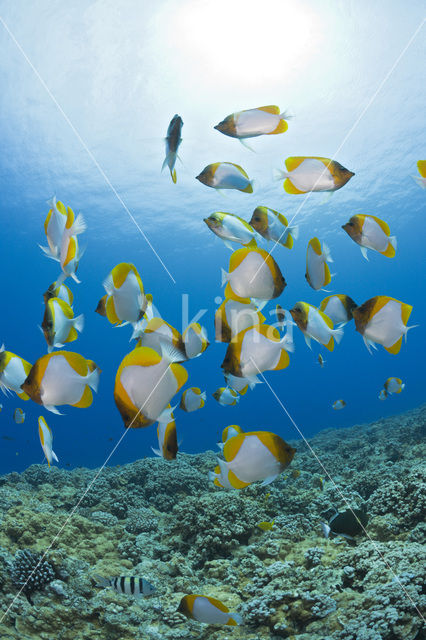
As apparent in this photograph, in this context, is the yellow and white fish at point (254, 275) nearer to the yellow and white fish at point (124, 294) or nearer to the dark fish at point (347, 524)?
the yellow and white fish at point (124, 294)

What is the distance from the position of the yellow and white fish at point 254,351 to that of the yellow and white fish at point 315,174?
1418 mm

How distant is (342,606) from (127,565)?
9.18ft

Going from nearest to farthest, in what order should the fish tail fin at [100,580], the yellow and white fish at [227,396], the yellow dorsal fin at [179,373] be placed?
1. the yellow dorsal fin at [179,373]
2. the fish tail fin at [100,580]
3. the yellow and white fish at [227,396]

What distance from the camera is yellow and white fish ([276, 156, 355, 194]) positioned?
9.90 ft

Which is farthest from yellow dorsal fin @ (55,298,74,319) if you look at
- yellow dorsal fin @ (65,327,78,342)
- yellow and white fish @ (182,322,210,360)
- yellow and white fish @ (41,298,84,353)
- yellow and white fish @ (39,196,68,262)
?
yellow and white fish @ (182,322,210,360)

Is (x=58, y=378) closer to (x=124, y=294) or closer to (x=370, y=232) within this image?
(x=124, y=294)

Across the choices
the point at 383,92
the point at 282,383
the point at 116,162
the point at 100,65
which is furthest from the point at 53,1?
the point at 282,383

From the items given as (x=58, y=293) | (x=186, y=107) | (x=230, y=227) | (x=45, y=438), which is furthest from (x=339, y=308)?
(x=186, y=107)

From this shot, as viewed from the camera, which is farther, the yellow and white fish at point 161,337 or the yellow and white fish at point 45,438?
the yellow and white fish at point 45,438

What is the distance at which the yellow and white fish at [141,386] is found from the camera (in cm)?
186

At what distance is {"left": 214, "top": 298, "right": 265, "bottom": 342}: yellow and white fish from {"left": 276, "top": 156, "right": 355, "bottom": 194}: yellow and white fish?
115 cm

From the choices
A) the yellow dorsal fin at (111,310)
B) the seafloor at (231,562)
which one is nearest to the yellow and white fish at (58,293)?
the yellow dorsal fin at (111,310)

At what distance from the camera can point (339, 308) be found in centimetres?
319

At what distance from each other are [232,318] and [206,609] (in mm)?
2158
